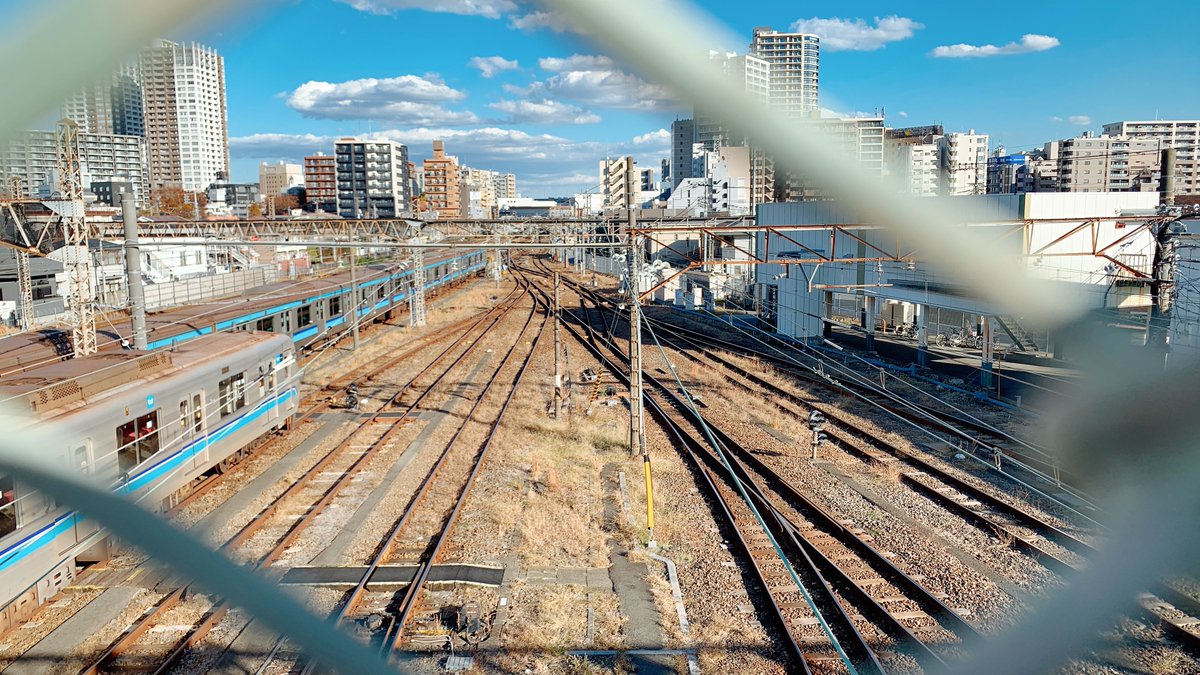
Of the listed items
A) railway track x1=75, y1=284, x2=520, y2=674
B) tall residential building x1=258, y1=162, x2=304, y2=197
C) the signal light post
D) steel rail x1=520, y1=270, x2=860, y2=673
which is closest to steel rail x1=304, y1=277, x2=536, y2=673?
railway track x1=75, y1=284, x2=520, y2=674

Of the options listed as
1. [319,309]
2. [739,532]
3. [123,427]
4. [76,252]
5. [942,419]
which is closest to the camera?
[123,427]

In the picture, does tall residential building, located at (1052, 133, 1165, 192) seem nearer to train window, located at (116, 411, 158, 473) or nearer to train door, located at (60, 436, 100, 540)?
train window, located at (116, 411, 158, 473)

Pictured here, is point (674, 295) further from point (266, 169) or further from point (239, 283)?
point (266, 169)

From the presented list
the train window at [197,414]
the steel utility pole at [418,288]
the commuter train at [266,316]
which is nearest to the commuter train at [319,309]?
the commuter train at [266,316]

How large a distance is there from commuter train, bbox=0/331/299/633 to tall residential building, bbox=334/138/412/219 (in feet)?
281

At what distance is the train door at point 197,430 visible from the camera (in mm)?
10656

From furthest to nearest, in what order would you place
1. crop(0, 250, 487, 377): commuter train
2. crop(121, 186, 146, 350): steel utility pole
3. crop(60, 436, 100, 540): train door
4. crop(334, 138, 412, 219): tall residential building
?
crop(334, 138, 412, 219): tall residential building
crop(0, 250, 487, 377): commuter train
crop(121, 186, 146, 350): steel utility pole
crop(60, 436, 100, 540): train door

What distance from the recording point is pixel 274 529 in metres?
10.2

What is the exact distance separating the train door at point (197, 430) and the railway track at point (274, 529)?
1.13 m

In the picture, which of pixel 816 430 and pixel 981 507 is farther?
pixel 816 430

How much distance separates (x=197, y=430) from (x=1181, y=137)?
12788 cm

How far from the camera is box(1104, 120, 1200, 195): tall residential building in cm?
8175

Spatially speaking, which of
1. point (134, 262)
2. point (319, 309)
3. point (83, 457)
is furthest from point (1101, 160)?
A: point (83, 457)

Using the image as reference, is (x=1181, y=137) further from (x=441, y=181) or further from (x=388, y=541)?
(x=388, y=541)
